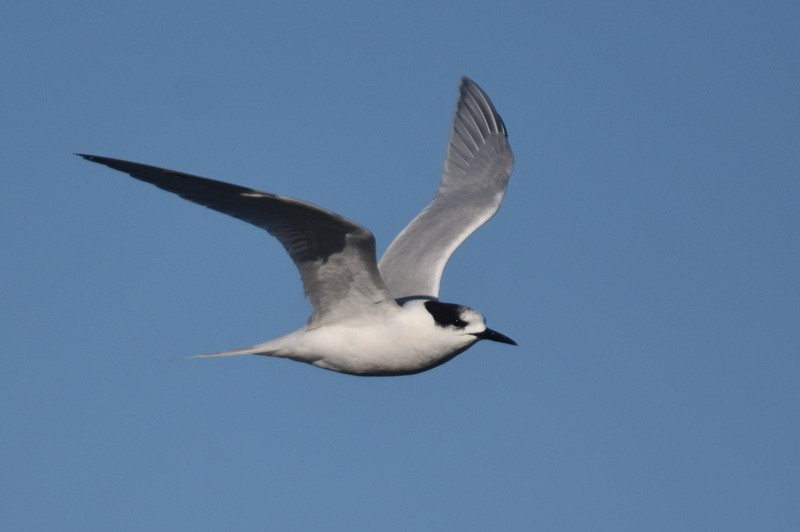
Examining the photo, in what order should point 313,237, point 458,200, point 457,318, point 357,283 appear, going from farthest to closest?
1. point 458,200
2. point 457,318
3. point 357,283
4. point 313,237

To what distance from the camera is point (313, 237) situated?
33.1 ft

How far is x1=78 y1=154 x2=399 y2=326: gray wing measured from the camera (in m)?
9.08

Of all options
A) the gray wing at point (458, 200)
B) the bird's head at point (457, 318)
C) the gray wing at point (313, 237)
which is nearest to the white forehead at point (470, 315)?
the bird's head at point (457, 318)

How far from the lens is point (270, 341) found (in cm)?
1109

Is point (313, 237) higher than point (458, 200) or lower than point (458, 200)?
lower

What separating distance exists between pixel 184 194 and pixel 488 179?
5.77 m

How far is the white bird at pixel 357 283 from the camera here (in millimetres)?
9383

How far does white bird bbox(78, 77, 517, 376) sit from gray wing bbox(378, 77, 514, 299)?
21mm

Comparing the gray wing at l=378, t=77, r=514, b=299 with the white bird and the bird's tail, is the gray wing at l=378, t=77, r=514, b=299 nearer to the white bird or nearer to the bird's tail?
the white bird

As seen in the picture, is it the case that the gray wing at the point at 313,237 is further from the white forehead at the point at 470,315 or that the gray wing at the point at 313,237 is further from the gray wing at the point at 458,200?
the gray wing at the point at 458,200

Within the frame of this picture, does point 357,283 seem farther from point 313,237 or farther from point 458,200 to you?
point 458,200

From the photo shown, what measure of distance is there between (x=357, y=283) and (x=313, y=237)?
2.59 ft

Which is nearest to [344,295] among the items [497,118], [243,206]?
[243,206]

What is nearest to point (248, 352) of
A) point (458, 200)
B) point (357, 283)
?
point (357, 283)
